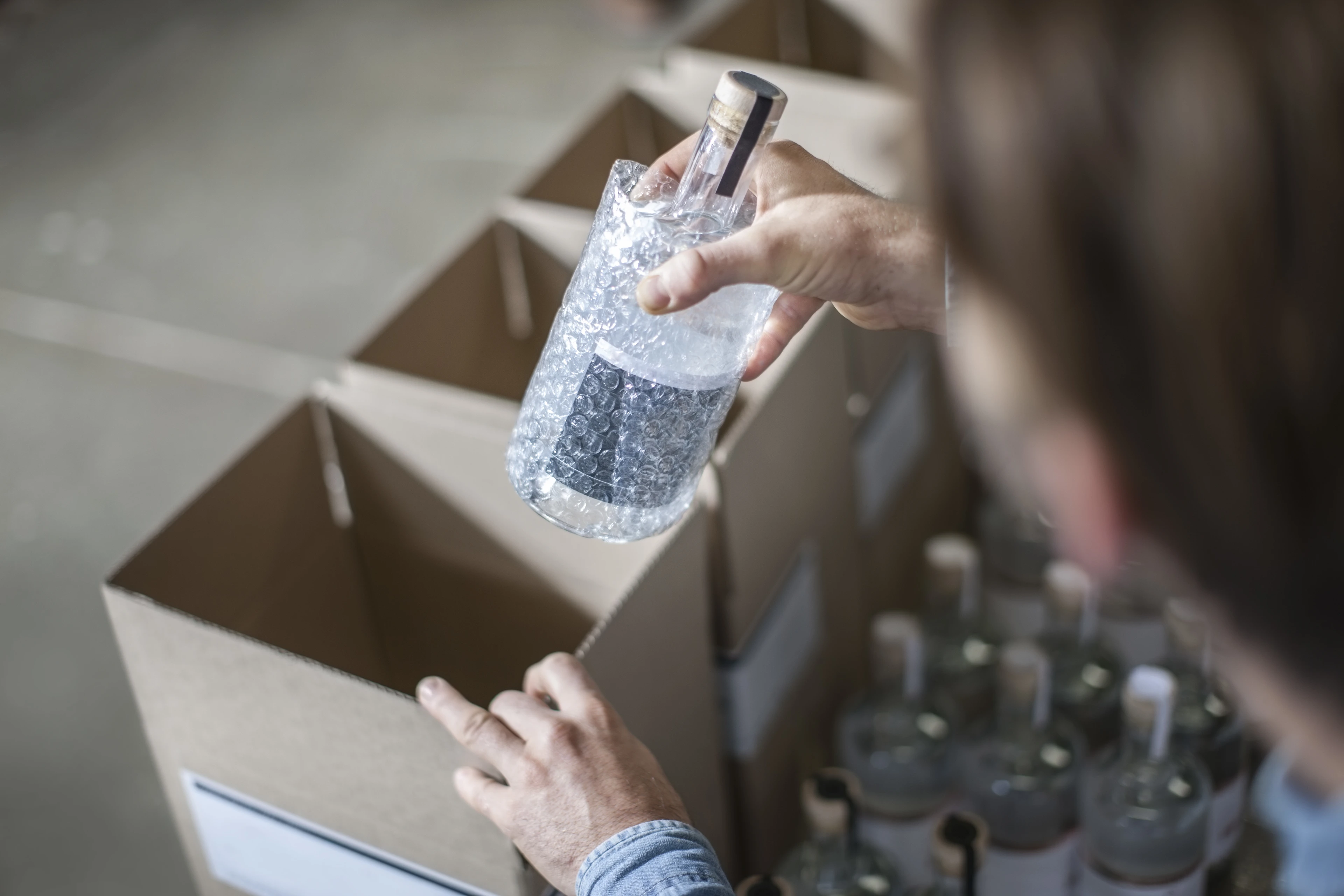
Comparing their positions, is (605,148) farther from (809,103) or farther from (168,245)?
(168,245)

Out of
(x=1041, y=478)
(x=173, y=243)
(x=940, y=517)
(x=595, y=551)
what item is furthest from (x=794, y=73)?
(x=173, y=243)

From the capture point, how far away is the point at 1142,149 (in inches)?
17.9

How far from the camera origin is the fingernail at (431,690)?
2.96ft

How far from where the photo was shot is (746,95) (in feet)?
2.44

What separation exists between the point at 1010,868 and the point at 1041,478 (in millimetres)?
767

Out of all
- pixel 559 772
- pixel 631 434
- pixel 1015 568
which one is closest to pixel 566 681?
pixel 559 772

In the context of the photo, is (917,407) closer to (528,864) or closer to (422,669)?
(422,669)

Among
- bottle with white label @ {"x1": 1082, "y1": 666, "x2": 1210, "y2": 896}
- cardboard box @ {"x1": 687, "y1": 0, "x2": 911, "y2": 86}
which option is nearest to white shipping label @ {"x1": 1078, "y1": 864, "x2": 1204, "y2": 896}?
bottle with white label @ {"x1": 1082, "y1": 666, "x2": 1210, "y2": 896}

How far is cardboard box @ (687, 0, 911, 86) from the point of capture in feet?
6.51

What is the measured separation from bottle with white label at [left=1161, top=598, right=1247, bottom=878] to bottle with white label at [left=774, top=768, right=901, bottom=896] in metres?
0.34

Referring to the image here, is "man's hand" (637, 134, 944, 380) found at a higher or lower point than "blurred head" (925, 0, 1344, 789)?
higher

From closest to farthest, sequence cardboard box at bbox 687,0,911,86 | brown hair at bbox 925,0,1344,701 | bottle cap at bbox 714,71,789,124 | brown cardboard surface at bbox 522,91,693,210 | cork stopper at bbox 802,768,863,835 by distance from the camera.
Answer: brown hair at bbox 925,0,1344,701 → bottle cap at bbox 714,71,789,124 → cork stopper at bbox 802,768,863,835 → brown cardboard surface at bbox 522,91,693,210 → cardboard box at bbox 687,0,911,86

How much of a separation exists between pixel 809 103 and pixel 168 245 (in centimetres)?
149

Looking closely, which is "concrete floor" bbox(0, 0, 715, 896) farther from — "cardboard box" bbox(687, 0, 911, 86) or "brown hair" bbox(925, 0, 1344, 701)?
"brown hair" bbox(925, 0, 1344, 701)
